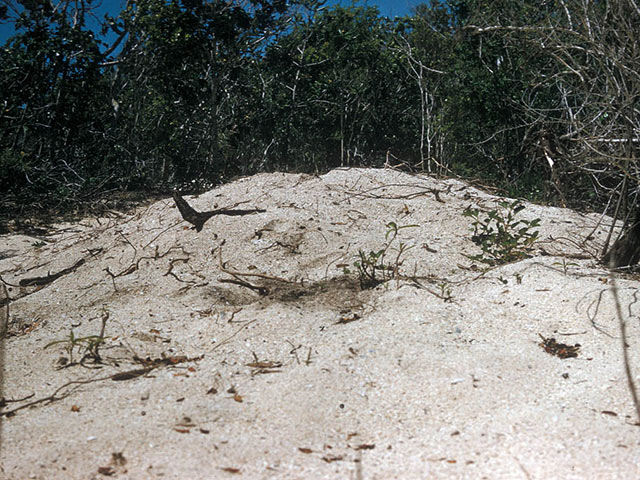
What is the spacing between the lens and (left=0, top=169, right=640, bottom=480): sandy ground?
73.4 inches

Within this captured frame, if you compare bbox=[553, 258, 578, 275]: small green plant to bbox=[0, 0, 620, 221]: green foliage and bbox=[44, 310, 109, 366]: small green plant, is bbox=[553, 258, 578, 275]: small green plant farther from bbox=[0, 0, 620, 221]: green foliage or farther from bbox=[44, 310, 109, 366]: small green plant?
bbox=[44, 310, 109, 366]: small green plant

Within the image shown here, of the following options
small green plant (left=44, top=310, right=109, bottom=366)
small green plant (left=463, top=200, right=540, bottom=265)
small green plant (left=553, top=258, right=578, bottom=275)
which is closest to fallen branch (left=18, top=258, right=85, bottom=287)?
small green plant (left=44, top=310, right=109, bottom=366)

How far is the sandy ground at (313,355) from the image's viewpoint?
1863 mm

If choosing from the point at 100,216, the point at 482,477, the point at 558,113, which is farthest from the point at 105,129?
the point at 482,477

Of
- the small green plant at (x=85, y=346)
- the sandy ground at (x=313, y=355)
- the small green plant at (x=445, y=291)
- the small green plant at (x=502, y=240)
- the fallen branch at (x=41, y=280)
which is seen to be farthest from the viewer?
the fallen branch at (x=41, y=280)

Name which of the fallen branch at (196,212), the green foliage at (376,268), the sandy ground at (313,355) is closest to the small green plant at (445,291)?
the sandy ground at (313,355)

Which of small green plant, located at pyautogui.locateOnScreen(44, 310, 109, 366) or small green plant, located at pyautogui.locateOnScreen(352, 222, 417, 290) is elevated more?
small green plant, located at pyautogui.locateOnScreen(352, 222, 417, 290)

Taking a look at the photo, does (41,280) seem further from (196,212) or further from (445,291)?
(445,291)

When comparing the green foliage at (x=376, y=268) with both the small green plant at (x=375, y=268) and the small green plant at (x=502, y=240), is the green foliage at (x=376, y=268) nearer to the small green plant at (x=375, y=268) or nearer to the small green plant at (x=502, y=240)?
the small green plant at (x=375, y=268)

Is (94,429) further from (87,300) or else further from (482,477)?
(87,300)

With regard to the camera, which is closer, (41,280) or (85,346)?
(85,346)

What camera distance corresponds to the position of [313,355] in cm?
262

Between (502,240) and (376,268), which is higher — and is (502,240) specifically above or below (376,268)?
above

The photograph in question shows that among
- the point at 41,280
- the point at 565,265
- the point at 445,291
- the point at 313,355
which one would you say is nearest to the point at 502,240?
the point at 565,265
